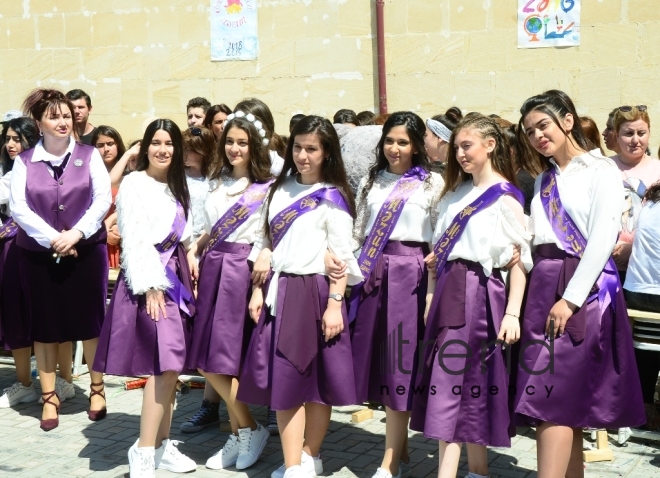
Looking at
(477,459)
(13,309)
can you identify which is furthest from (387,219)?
(13,309)

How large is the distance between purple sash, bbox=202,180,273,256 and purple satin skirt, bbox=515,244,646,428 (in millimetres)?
1508

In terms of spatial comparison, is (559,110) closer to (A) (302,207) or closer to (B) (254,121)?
(A) (302,207)

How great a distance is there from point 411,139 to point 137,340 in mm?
1614

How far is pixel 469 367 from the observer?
4105 mm

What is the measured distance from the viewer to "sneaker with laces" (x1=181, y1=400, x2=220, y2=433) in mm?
5484

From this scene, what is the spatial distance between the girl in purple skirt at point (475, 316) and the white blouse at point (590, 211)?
190 millimetres

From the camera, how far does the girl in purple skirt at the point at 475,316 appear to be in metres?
4.11

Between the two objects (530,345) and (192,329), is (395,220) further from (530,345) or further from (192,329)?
(192,329)

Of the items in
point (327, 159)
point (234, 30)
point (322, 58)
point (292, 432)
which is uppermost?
point (234, 30)

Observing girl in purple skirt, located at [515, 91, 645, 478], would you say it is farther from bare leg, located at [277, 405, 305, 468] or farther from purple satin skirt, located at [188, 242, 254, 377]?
purple satin skirt, located at [188, 242, 254, 377]

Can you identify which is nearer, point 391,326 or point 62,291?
point 391,326

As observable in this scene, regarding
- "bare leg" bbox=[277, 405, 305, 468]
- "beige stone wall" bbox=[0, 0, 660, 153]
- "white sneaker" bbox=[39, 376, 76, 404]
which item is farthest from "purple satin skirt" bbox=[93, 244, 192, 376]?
"beige stone wall" bbox=[0, 0, 660, 153]

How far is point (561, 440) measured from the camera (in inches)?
158

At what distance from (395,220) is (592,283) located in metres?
0.99
